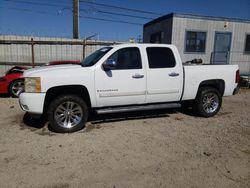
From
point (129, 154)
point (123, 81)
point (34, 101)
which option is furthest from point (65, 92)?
point (129, 154)

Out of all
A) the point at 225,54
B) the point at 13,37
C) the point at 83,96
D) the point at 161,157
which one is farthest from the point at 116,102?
the point at 225,54

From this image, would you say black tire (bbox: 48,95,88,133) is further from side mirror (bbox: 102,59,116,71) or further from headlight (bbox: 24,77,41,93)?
side mirror (bbox: 102,59,116,71)

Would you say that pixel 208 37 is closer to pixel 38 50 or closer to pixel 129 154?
pixel 38 50

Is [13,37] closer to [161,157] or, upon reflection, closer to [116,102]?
[116,102]

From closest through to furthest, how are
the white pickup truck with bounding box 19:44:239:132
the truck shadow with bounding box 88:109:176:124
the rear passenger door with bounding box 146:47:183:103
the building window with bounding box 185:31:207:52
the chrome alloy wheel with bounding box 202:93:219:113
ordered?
the white pickup truck with bounding box 19:44:239:132
the rear passenger door with bounding box 146:47:183:103
the truck shadow with bounding box 88:109:176:124
the chrome alloy wheel with bounding box 202:93:219:113
the building window with bounding box 185:31:207:52

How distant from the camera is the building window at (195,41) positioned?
48.3 feet

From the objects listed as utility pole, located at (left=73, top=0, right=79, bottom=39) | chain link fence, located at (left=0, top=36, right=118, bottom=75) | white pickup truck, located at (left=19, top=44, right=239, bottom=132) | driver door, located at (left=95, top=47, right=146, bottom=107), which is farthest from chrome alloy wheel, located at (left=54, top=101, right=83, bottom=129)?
utility pole, located at (left=73, top=0, right=79, bottom=39)

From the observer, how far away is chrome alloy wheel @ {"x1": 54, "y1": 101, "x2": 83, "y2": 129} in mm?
4973

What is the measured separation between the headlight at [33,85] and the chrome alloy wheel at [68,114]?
0.60 m

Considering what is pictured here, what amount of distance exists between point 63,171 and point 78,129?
68.5 inches

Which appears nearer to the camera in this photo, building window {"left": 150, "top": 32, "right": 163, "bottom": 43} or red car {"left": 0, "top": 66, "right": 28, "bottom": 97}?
red car {"left": 0, "top": 66, "right": 28, "bottom": 97}

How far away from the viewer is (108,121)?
5.90 m

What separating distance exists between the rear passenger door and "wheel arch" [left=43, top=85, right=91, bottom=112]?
5.05 ft

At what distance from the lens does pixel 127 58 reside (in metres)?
5.41
